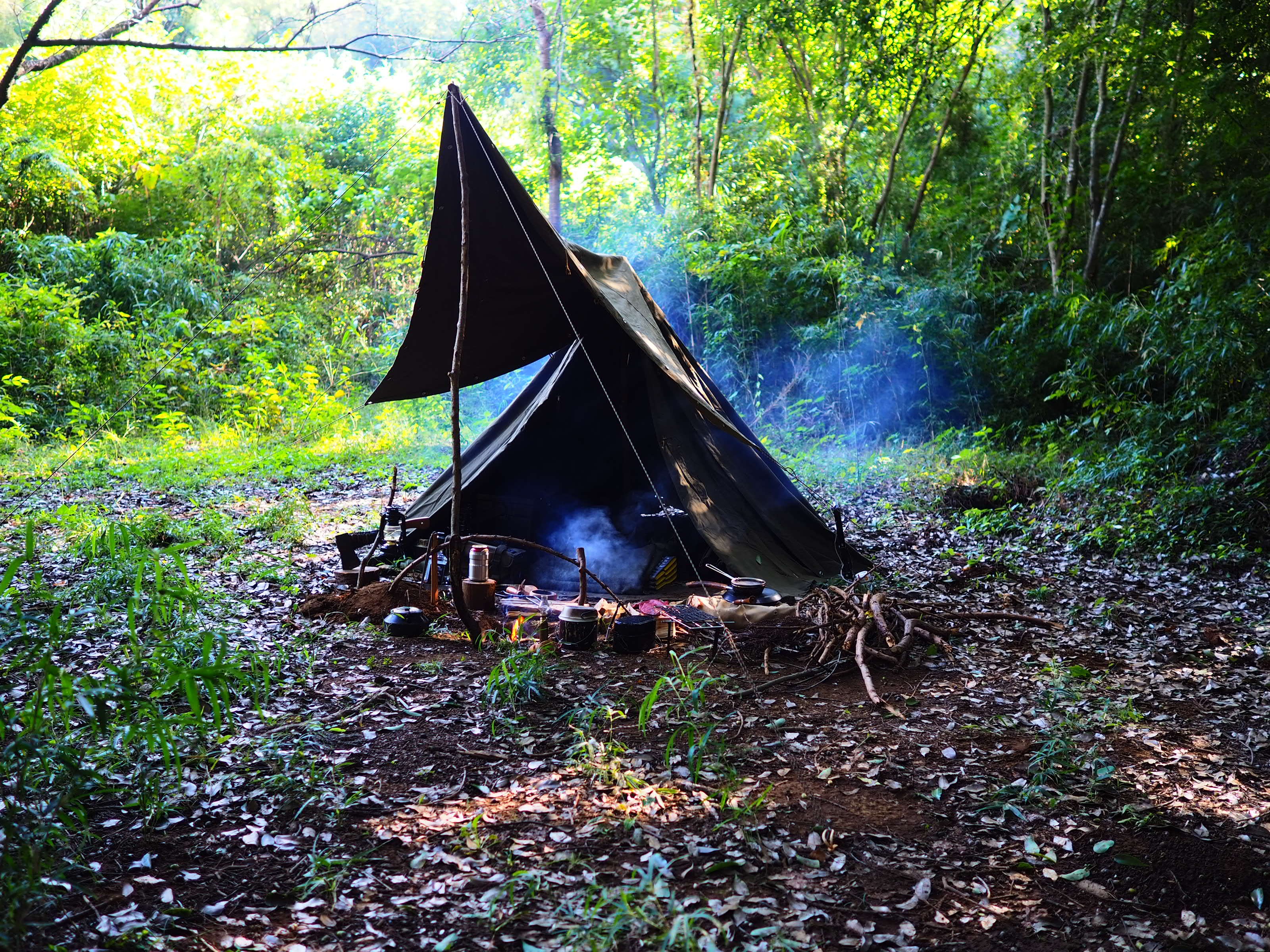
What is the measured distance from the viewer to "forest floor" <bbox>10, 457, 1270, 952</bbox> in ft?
6.86

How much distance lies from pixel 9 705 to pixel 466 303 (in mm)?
2413

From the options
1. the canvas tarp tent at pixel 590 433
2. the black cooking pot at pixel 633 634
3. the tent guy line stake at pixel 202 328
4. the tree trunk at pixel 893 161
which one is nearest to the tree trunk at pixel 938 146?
the tree trunk at pixel 893 161

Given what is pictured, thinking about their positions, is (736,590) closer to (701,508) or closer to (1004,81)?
(701,508)

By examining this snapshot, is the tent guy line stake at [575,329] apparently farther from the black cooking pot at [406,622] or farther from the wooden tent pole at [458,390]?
the black cooking pot at [406,622]

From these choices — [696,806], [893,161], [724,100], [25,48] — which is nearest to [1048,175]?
[893,161]

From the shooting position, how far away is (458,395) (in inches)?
158

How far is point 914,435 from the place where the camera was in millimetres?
9914

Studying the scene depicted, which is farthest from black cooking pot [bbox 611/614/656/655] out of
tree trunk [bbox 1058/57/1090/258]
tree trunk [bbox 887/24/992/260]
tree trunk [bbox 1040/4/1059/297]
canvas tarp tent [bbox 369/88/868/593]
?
tree trunk [bbox 887/24/992/260]

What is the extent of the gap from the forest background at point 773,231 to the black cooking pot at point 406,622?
2693 mm

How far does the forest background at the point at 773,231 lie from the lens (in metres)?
6.64

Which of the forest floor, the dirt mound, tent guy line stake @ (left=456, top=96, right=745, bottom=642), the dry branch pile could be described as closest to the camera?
the forest floor

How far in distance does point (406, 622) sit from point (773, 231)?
8.80m

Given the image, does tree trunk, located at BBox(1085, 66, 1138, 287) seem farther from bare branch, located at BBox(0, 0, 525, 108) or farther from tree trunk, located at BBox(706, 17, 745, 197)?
bare branch, located at BBox(0, 0, 525, 108)

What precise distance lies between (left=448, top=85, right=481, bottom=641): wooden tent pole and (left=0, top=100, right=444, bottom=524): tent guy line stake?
3669mm
